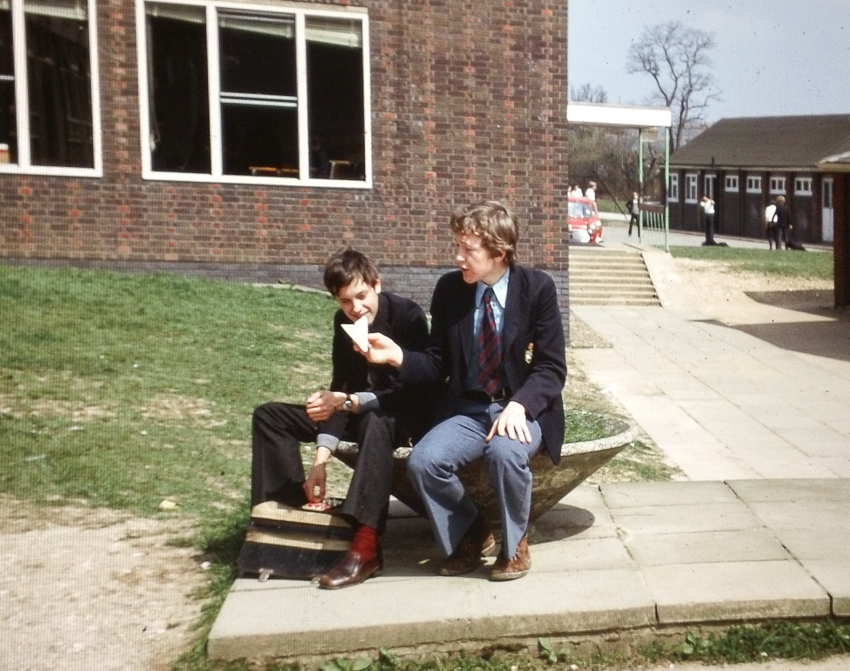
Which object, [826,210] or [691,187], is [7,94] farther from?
[691,187]

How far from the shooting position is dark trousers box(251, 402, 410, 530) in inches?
174

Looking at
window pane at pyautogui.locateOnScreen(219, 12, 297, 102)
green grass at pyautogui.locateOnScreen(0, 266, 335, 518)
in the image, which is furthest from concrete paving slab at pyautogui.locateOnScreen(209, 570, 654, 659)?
window pane at pyautogui.locateOnScreen(219, 12, 297, 102)

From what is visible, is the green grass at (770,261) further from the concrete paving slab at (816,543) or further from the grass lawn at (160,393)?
the concrete paving slab at (816,543)

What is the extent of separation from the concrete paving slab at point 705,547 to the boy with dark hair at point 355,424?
3.80 feet

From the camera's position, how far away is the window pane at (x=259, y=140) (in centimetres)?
1342

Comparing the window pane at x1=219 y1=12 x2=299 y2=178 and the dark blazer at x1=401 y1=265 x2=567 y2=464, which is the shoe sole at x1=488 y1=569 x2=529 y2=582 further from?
the window pane at x1=219 y1=12 x2=299 y2=178

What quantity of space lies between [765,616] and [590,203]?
86.2 ft

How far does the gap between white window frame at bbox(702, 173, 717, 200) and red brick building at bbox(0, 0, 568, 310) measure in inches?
1664

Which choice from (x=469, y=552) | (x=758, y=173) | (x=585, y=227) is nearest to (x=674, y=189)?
(x=758, y=173)

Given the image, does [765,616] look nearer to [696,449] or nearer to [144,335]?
[696,449]

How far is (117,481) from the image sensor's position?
19.9 feet

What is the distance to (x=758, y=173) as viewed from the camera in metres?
49.7

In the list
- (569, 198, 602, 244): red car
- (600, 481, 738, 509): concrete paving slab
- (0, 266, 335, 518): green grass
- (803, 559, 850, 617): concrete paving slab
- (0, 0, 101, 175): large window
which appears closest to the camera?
(803, 559, 850, 617): concrete paving slab

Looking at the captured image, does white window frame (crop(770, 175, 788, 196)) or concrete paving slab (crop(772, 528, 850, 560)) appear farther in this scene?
white window frame (crop(770, 175, 788, 196))
